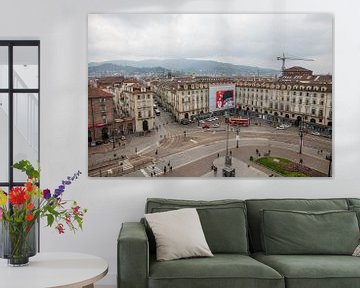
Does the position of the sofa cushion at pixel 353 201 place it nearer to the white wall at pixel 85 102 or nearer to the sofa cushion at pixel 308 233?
the sofa cushion at pixel 308 233

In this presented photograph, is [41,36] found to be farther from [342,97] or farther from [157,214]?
[342,97]

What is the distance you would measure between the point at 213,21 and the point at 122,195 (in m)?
1.67

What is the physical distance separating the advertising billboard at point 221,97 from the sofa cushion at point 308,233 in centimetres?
108

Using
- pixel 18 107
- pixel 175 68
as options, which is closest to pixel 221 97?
pixel 175 68

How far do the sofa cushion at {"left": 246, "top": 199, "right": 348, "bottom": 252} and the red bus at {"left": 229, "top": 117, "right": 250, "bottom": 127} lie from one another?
0.72 meters

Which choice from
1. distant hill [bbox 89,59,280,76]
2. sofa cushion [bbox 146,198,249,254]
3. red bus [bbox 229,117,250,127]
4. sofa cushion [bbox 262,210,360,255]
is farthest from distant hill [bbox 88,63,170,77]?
sofa cushion [bbox 262,210,360,255]

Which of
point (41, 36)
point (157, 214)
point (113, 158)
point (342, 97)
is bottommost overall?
point (157, 214)

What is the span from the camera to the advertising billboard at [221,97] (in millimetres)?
5363

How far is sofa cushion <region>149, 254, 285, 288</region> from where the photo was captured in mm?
4082

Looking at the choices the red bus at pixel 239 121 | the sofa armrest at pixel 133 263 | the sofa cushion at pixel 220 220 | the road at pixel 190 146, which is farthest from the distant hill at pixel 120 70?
the sofa armrest at pixel 133 263

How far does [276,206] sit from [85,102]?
1.82 metres

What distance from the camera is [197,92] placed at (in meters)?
5.43

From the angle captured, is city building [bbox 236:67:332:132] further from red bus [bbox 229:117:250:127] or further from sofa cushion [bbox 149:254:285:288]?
sofa cushion [bbox 149:254:285:288]

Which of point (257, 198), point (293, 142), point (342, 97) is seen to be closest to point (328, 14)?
point (342, 97)
